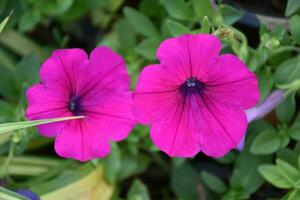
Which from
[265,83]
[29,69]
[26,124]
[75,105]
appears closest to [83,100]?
[75,105]

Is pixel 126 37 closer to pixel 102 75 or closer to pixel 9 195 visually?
pixel 102 75

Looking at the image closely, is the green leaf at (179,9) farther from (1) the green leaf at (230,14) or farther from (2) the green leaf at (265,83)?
(2) the green leaf at (265,83)

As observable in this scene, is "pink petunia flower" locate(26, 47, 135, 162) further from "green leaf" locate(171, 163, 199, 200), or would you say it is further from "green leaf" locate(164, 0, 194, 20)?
"green leaf" locate(171, 163, 199, 200)

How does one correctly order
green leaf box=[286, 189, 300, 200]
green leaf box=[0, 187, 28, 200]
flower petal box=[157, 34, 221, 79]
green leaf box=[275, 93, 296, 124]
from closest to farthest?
flower petal box=[157, 34, 221, 79] < green leaf box=[0, 187, 28, 200] < green leaf box=[286, 189, 300, 200] < green leaf box=[275, 93, 296, 124]

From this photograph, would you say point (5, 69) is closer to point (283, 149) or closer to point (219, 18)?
point (219, 18)

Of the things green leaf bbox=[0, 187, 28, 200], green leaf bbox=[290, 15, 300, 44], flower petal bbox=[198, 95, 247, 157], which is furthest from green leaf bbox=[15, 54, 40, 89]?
green leaf bbox=[290, 15, 300, 44]
